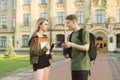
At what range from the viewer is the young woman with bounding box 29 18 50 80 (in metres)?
7.39

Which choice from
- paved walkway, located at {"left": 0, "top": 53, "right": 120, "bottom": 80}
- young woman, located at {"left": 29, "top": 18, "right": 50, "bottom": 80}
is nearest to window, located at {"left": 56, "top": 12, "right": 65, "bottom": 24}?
paved walkway, located at {"left": 0, "top": 53, "right": 120, "bottom": 80}

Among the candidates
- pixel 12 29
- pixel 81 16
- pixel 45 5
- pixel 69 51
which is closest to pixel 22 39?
pixel 12 29

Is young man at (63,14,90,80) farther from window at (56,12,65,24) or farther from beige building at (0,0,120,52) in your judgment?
window at (56,12,65,24)

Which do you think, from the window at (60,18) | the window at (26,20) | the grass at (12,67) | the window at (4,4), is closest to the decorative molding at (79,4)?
the window at (60,18)

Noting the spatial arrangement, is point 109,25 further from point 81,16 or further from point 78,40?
point 78,40

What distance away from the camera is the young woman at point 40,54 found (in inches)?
291

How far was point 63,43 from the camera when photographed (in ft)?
21.9

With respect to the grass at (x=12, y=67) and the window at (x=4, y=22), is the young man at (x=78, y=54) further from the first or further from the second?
the window at (x=4, y=22)

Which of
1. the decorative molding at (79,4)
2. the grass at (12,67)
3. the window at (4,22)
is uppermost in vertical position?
the decorative molding at (79,4)

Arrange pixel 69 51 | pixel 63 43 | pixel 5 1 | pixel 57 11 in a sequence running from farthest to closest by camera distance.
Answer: pixel 5 1
pixel 57 11
pixel 69 51
pixel 63 43

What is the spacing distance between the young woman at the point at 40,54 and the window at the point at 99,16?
47623mm

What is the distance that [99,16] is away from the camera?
54812mm

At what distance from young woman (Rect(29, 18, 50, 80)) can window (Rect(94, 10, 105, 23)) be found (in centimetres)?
4762

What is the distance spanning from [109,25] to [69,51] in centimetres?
4688
